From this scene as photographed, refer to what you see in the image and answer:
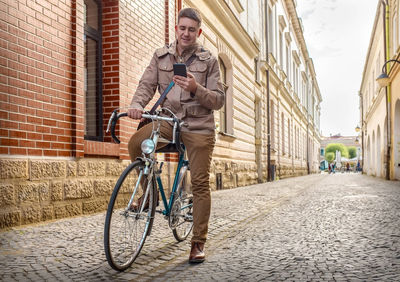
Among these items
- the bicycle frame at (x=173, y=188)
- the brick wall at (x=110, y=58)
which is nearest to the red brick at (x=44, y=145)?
the brick wall at (x=110, y=58)

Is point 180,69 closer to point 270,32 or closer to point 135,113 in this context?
point 135,113

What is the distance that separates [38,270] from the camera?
3.21 meters

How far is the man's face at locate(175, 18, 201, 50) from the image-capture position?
3570 mm

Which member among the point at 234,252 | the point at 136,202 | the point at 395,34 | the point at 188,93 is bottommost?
the point at 234,252

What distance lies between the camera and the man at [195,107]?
11.6 ft

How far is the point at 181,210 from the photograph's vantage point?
3928 mm

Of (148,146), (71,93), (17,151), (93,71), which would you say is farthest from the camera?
(93,71)

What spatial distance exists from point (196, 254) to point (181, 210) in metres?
0.51

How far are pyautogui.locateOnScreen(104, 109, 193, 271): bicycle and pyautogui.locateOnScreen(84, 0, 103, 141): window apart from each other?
12.0ft

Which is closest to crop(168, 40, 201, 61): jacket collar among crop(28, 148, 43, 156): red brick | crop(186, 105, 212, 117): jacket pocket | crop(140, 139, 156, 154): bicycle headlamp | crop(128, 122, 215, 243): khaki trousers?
crop(186, 105, 212, 117): jacket pocket

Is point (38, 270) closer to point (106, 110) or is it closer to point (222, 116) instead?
point (106, 110)

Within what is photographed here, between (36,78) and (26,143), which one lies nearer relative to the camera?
(26,143)

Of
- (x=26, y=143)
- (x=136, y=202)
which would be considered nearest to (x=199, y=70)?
(x=136, y=202)

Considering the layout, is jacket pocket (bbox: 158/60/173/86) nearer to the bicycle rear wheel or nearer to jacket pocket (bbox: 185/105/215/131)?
jacket pocket (bbox: 185/105/215/131)
